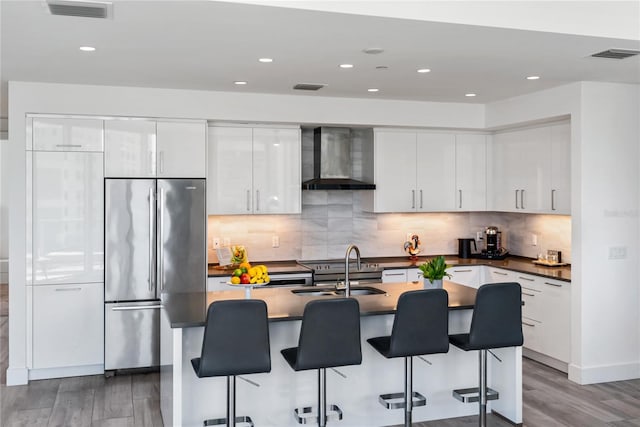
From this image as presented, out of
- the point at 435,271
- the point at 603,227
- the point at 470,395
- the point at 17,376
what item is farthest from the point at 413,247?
the point at 17,376

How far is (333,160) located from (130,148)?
2103mm

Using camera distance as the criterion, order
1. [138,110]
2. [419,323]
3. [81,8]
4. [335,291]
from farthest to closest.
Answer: [138,110]
[335,291]
[419,323]
[81,8]

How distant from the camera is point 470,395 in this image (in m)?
4.27

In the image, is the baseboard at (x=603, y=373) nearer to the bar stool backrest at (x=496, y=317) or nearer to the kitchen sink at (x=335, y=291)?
the bar stool backrest at (x=496, y=317)

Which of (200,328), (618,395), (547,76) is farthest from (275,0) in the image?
(618,395)

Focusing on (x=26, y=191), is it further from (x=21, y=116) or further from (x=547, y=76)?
(x=547, y=76)

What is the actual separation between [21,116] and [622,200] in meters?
5.29

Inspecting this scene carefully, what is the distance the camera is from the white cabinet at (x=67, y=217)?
17.4 ft

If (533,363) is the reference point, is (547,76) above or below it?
above

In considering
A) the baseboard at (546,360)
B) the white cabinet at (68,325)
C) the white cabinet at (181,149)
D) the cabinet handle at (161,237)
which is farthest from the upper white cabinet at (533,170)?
the white cabinet at (68,325)

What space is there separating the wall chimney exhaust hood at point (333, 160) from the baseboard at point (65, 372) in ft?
8.75

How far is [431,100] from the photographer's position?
6.27 m

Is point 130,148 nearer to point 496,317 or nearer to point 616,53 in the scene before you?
point 496,317

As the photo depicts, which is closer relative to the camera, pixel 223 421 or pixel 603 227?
pixel 223 421
